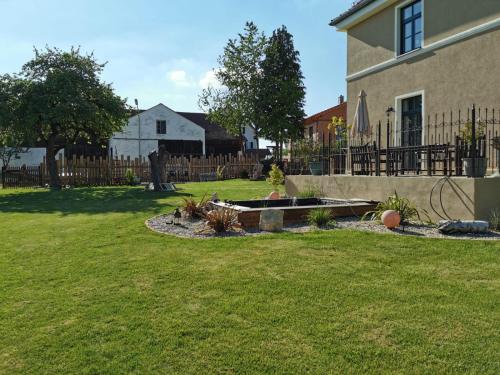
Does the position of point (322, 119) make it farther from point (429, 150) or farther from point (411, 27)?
point (429, 150)

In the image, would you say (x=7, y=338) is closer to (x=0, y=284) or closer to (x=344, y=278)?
(x=0, y=284)

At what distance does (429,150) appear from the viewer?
30.0 ft

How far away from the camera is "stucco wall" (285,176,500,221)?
781 cm

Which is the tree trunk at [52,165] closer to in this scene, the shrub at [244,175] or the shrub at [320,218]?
the shrub at [244,175]

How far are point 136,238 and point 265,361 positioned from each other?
15.5 feet

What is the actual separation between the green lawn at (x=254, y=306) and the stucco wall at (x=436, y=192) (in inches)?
67.7

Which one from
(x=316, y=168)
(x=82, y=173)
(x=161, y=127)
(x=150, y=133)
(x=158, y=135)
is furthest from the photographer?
(x=161, y=127)

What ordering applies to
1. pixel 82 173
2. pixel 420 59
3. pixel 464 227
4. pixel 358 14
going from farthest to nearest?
pixel 82 173
pixel 358 14
pixel 420 59
pixel 464 227

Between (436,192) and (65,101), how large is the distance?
17985 millimetres

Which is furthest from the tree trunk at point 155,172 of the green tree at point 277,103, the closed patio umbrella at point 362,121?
the green tree at point 277,103

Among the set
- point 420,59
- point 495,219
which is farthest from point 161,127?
point 495,219

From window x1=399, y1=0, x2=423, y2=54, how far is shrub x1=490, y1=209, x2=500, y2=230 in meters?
A: 8.37

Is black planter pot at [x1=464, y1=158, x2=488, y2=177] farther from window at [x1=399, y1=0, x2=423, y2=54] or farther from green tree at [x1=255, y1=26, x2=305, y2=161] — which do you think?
green tree at [x1=255, y1=26, x2=305, y2=161]

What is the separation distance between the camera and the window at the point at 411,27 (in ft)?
47.3
